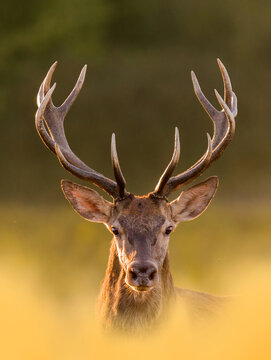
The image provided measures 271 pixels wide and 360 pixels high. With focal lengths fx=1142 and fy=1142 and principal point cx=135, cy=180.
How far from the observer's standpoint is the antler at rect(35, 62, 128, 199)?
25.2 ft

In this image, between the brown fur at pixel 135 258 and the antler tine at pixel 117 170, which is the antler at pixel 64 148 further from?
the brown fur at pixel 135 258

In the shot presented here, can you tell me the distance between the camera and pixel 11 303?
8.45 meters

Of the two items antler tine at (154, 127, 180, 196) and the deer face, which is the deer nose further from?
antler tine at (154, 127, 180, 196)

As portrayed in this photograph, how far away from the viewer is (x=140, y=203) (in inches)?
300

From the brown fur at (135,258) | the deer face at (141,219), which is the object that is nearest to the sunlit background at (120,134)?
the brown fur at (135,258)

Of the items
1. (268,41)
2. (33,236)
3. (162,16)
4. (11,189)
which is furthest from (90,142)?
(162,16)

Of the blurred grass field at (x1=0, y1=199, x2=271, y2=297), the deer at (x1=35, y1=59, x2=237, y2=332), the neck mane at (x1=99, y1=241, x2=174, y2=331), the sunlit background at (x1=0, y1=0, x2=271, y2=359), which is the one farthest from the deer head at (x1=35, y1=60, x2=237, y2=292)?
the blurred grass field at (x1=0, y1=199, x2=271, y2=297)

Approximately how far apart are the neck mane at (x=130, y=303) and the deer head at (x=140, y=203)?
5.2 inches

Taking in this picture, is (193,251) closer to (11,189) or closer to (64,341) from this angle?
(11,189)

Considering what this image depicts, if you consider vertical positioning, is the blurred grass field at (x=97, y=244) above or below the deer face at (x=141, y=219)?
below

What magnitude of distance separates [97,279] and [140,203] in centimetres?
496

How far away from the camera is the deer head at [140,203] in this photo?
7.23 meters

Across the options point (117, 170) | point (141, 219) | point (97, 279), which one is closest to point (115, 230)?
point (141, 219)

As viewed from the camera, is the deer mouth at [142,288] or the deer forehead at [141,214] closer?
the deer mouth at [142,288]
